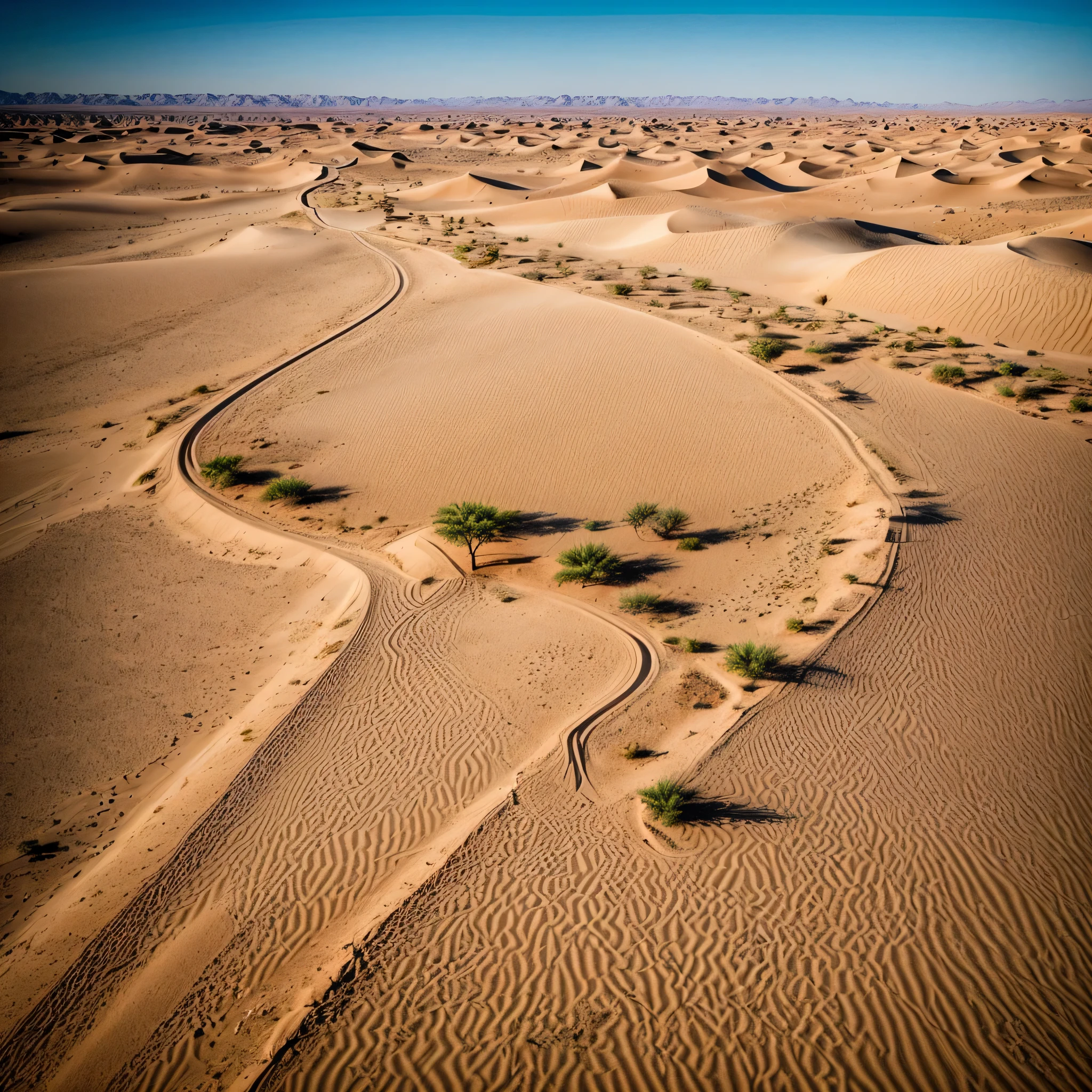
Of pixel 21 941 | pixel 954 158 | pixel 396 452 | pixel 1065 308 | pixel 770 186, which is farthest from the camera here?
pixel 954 158

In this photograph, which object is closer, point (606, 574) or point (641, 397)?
point (606, 574)

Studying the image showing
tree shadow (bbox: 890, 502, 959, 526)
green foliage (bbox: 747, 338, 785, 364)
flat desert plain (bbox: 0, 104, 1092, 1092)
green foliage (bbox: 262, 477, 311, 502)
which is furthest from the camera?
green foliage (bbox: 747, 338, 785, 364)

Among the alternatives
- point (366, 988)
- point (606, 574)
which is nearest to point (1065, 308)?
point (606, 574)

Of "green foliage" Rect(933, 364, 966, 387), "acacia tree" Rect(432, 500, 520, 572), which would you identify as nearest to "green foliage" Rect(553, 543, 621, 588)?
"acacia tree" Rect(432, 500, 520, 572)

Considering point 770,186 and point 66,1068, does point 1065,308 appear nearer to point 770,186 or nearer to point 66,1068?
point 66,1068

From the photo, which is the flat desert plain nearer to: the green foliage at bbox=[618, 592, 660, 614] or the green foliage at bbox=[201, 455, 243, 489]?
the green foliage at bbox=[201, 455, 243, 489]

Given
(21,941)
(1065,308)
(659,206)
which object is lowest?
(21,941)

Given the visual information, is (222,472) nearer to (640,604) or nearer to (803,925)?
(640,604)
